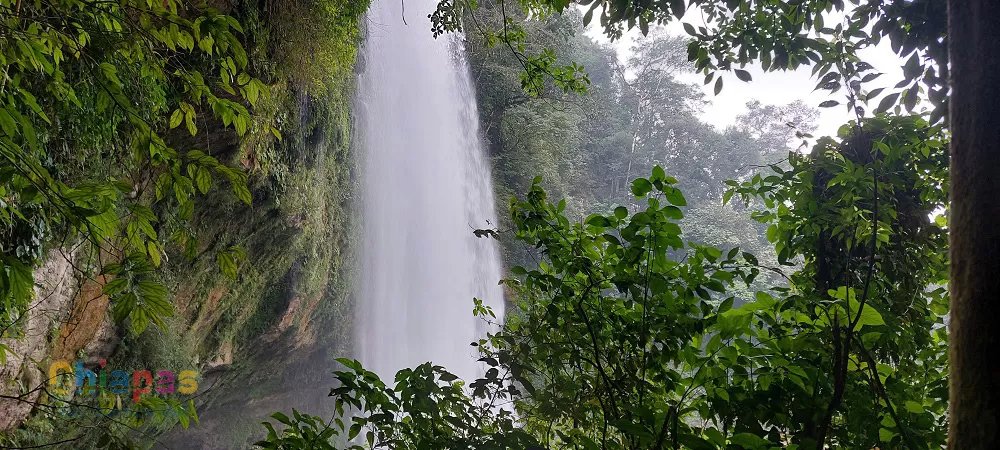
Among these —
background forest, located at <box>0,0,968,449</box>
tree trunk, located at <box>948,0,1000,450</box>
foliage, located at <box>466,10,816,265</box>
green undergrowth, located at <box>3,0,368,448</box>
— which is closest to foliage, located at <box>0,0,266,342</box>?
background forest, located at <box>0,0,968,449</box>

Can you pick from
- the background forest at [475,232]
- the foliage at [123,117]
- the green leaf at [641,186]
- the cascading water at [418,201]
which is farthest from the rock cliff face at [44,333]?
the cascading water at [418,201]

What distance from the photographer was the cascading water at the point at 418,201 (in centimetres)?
963

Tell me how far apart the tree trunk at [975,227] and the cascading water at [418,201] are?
8.48 m

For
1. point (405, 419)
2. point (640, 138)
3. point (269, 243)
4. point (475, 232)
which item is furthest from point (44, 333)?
point (640, 138)

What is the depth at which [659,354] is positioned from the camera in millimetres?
1609

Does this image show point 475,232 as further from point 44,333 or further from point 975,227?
point 44,333

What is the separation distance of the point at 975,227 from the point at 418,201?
10.6 m

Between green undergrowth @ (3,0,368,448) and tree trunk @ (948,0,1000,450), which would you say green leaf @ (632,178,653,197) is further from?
green undergrowth @ (3,0,368,448)

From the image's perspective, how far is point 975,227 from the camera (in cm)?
71

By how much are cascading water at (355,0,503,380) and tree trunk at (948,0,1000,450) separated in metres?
8.48

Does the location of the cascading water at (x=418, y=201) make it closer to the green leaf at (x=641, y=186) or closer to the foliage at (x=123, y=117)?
the foliage at (x=123, y=117)

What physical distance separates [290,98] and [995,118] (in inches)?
217

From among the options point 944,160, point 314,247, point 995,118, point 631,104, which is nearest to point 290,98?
point 314,247

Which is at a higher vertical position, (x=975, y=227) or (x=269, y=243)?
(x=269, y=243)
